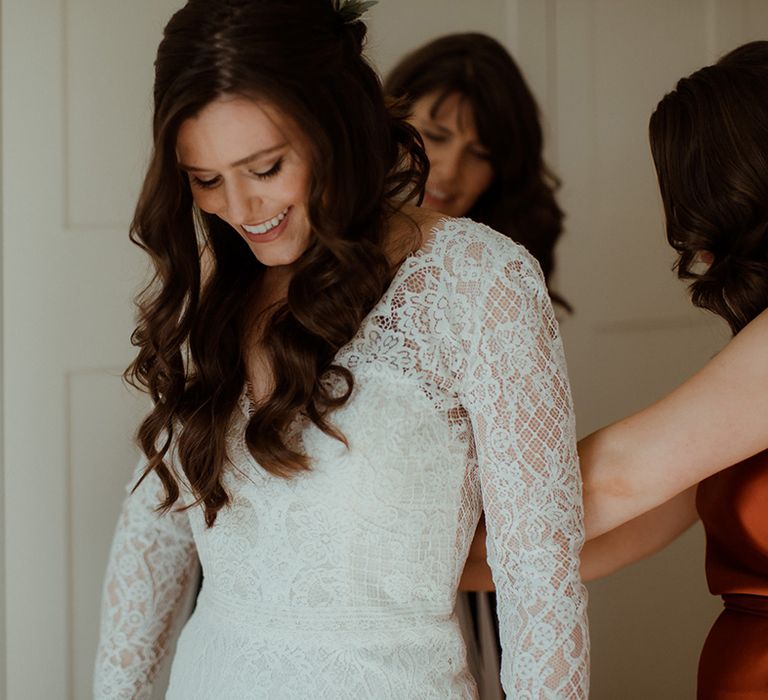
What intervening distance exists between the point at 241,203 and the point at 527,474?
48 cm

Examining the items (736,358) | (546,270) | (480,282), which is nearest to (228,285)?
(480,282)

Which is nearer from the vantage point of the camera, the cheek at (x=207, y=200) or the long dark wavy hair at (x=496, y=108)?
the cheek at (x=207, y=200)

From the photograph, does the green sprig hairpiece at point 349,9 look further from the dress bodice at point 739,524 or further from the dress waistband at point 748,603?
the dress waistband at point 748,603

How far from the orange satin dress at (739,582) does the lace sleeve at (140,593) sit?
790 millimetres

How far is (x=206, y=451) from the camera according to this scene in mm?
1468

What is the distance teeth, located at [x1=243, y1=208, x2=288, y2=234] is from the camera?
1416 mm

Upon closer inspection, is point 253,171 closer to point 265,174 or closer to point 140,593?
point 265,174

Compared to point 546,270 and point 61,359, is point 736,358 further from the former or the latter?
point 61,359

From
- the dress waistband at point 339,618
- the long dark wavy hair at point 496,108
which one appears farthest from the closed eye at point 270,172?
the long dark wavy hair at point 496,108

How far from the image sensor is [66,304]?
210 centimetres

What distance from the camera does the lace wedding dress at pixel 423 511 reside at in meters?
1.34

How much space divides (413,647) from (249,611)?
22 centimetres

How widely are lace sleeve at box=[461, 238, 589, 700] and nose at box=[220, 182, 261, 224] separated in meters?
0.29

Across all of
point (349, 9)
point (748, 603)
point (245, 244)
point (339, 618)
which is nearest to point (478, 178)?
point (245, 244)
